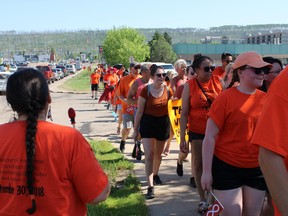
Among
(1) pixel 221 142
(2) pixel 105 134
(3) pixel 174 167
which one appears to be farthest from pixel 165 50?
(1) pixel 221 142

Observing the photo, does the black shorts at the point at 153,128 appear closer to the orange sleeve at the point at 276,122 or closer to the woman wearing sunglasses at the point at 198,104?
the woman wearing sunglasses at the point at 198,104

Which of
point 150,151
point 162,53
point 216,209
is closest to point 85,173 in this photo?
point 216,209

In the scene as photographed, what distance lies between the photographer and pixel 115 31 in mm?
61625

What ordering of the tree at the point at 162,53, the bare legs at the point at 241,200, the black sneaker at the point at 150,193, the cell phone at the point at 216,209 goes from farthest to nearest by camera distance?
the tree at the point at 162,53 < the black sneaker at the point at 150,193 < the bare legs at the point at 241,200 < the cell phone at the point at 216,209

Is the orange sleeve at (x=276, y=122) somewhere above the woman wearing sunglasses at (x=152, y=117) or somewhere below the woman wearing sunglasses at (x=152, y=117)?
above

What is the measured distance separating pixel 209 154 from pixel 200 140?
5.33ft

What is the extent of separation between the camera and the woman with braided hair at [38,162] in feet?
Answer: 8.02

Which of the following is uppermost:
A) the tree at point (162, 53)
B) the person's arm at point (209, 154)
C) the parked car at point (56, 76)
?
the person's arm at point (209, 154)

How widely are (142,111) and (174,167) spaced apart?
215cm

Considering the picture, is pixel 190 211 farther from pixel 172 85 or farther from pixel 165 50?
pixel 165 50

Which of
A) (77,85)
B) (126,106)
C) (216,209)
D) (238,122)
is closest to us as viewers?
(216,209)

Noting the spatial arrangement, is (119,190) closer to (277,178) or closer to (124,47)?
(277,178)

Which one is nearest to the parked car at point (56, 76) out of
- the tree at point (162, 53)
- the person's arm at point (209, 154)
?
the tree at point (162, 53)

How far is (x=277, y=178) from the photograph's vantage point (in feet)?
6.59
